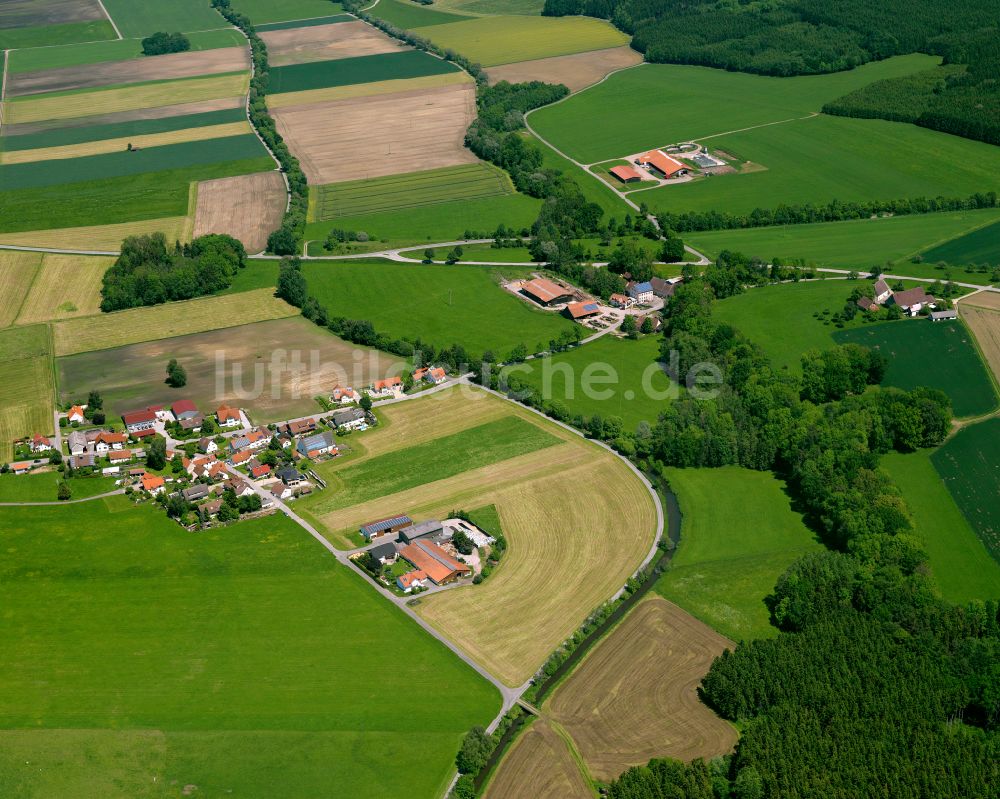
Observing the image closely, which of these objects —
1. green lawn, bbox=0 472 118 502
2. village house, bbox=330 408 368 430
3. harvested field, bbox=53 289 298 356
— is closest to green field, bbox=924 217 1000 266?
village house, bbox=330 408 368 430

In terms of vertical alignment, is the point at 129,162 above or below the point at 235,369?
above

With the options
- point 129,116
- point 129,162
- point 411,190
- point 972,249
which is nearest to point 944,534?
point 972,249

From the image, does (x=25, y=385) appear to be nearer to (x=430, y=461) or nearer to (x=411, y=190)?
(x=430, y=461)

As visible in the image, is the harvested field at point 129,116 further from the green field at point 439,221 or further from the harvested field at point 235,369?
the harvested field at point 235,369

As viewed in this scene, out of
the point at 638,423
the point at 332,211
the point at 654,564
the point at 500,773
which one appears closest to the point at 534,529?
the point at 654,564

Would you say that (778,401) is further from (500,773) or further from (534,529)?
(500,773)

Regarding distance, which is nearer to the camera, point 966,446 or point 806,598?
point 806,598
